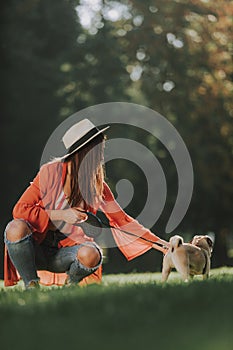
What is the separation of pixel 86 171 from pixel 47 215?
1.49 feet

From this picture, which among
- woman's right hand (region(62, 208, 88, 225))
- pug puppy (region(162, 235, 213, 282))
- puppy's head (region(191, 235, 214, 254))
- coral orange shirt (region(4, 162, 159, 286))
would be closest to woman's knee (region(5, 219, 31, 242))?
coral orange shirt (region(4, 162, 159, 286))

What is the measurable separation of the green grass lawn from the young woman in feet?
2.59

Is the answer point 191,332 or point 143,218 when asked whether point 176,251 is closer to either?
point 191,332

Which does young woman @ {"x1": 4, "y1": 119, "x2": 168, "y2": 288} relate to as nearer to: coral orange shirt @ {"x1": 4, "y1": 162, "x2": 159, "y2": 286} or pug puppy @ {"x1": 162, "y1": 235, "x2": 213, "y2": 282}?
coral orange shirt @ {"x1": 4, "y1": 162, "x2": 159, "y2": 286}

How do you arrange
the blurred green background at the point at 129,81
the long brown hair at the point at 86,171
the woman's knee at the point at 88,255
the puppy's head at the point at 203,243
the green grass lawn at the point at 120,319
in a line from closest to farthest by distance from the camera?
the green grass lawn at the point at 120,319
the woman's knee at the point at 88,255
the long brown hair at the point at 86,171
the puppy's head at the point at 203,243
the blurred green background at the point at 129,81

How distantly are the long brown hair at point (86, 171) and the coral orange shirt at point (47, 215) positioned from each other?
90 millimetres

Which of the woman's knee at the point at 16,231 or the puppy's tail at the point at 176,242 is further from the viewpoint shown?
the puppy's tail at the point at 176,242

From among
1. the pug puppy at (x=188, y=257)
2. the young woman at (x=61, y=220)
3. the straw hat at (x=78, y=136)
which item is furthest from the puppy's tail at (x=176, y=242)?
the straw hat at (x=78, y=136)

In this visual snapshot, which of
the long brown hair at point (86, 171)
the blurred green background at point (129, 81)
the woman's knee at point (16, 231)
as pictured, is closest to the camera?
the woman's knee at point (16, 231)

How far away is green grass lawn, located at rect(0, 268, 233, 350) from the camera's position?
260 cm

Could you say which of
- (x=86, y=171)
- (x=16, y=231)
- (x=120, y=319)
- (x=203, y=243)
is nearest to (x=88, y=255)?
(x=16, y=231)

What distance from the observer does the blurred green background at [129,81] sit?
19.3 meters

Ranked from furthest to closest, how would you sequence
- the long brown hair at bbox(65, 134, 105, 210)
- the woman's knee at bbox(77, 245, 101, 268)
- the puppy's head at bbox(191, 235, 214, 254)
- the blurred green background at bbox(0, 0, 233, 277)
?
the blurred green background at bbox(0, 0, 233, 277)
the puppy's head at bbox(191, 235, 214, 254)
the long brown hair at bbox(65, 134, 105, 210)
the woman's knee at bbox(77, 245, 101, 268)

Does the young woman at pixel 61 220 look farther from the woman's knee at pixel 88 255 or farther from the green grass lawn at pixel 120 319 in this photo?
the green grass lawn at pixel 120 319
